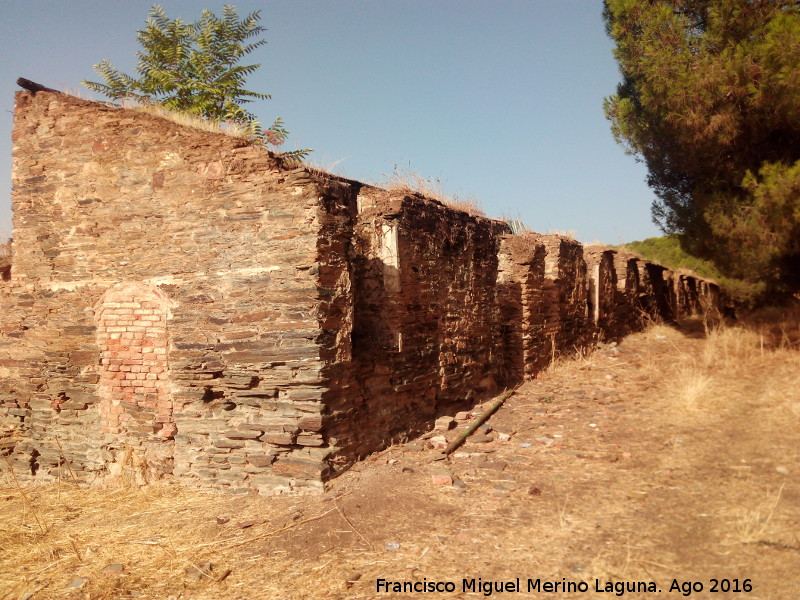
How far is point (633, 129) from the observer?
11219 millimetres

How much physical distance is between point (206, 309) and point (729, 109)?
25.9ft

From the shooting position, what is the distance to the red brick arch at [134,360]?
5.58 metres

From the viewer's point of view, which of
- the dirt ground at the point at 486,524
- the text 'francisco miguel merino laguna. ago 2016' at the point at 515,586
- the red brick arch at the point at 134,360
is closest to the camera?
the text 'francisco miguel merino laguna. ago 2016' at the point at 515,586

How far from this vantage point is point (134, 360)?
225 inches

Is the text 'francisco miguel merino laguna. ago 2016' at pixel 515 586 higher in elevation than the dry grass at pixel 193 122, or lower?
lower

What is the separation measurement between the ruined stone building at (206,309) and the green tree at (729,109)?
455 cm

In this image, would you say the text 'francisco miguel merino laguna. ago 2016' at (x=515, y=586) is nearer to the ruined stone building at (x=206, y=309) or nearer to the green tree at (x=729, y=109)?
the ruined stone building at (x=206, y=309)

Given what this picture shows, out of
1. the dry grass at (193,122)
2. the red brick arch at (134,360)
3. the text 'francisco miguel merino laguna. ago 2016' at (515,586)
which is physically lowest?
the text 'francisco miguel merino laguna. ago 2016' at (515,586)

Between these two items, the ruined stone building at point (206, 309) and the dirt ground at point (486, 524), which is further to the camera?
the ruined stone building at point (206, 309)

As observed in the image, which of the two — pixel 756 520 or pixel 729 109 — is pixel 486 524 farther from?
pixel 729 109

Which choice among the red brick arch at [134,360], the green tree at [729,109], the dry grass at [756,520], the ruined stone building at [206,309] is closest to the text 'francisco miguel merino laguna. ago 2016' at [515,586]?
the dry grass at [756,520]

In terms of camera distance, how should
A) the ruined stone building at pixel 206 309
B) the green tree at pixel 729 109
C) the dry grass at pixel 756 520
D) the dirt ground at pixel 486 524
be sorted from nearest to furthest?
the dirt ground at pixel 486 524, the dry grass at pixel 756 520, the ruined stone building at pixel 206 309, the green tree at pixel 729 109

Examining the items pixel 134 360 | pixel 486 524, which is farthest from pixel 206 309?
pixel 486 524

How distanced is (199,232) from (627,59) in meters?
8.60
